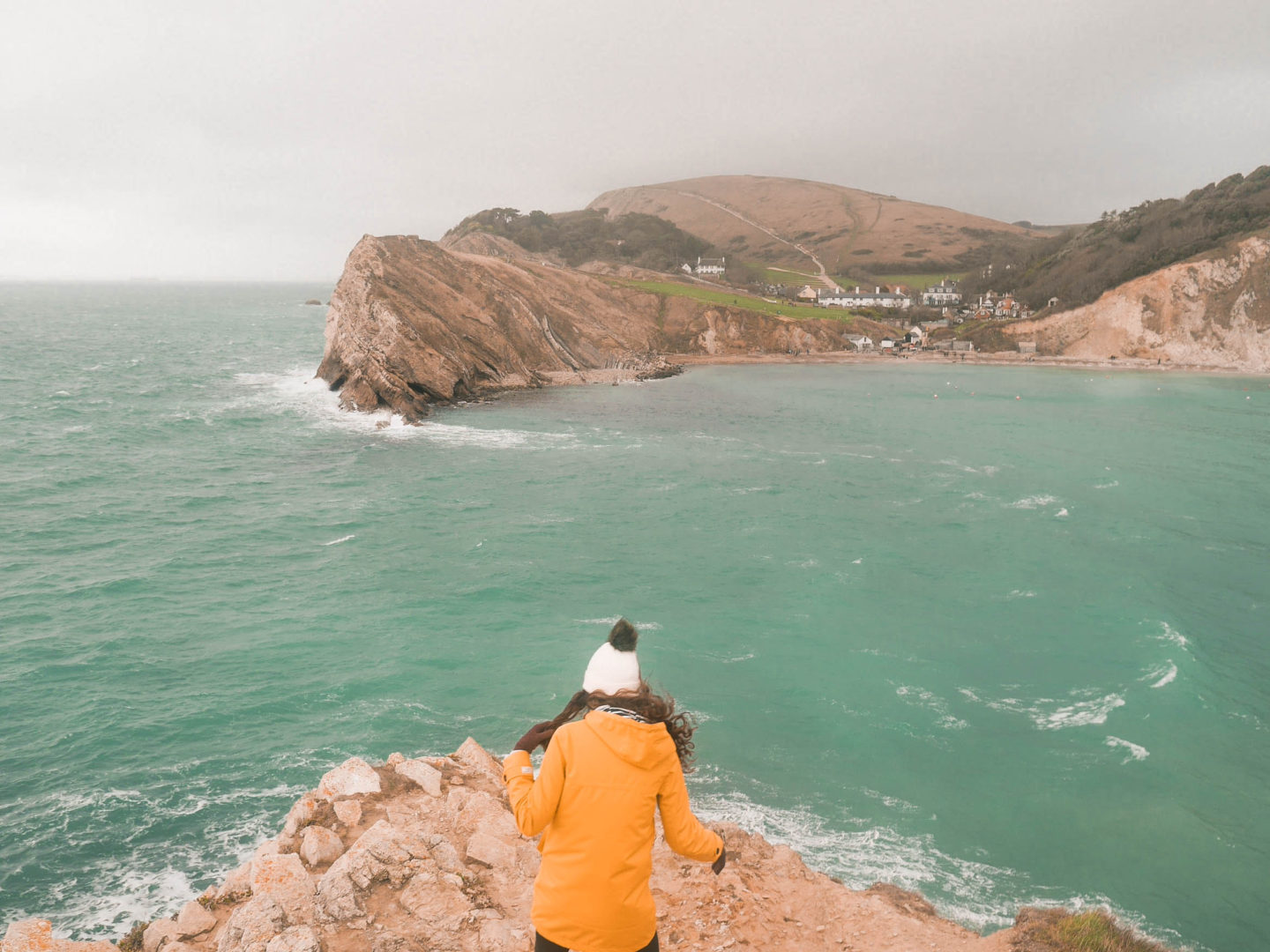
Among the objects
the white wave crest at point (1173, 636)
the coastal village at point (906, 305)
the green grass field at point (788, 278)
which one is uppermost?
the green grass field at point (788, 278)

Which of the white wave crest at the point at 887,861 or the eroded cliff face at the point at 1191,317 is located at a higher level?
the eroded cliff face at the point at 1191,317

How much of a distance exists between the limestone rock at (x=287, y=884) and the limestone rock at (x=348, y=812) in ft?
3.36

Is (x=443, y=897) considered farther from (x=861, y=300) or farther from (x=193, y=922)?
(x=861, y=300)

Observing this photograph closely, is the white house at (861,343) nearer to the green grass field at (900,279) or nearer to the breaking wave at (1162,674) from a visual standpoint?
the green grass field at (900,279)

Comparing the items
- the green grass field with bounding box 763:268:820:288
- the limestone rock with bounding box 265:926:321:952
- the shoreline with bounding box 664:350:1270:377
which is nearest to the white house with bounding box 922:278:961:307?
the green grass field with bounding box 763:268:820:288

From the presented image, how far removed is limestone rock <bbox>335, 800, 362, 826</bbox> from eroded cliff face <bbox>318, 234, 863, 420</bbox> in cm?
4395

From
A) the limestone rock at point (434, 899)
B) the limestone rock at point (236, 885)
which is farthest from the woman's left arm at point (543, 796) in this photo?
the limestone rock at point (236, 885)

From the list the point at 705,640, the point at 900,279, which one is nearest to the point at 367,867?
the point at 705,640

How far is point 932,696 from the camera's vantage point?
17141 mm

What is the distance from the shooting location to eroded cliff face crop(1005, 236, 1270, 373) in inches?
3228

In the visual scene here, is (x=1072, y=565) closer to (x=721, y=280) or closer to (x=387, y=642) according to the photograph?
(x=387, y=642)

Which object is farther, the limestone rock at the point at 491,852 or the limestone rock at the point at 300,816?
the limestone rock at the point at 300,816

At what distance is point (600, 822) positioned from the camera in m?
3.45

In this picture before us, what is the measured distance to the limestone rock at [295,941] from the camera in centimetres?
652
